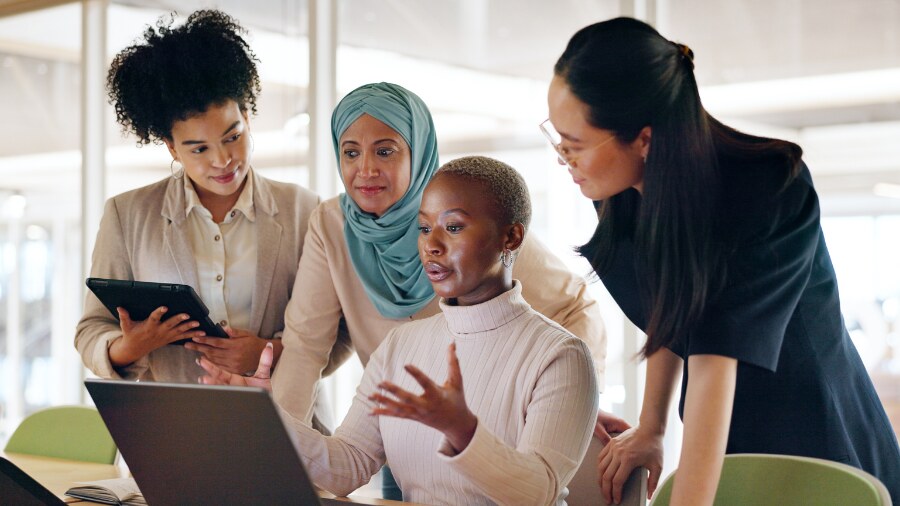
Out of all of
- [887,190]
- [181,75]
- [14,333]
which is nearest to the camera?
[181,75]

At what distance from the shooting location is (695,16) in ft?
11.2

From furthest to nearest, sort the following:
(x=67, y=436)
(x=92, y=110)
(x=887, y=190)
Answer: (x=92, y=110), (x=887, y=190), (x=67, y=436)

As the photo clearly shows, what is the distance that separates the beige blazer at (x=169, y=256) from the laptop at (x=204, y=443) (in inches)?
45.8

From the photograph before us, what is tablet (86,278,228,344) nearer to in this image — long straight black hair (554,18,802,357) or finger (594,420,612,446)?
finger (594,420,612,446)

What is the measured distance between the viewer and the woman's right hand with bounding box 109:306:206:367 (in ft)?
7.70

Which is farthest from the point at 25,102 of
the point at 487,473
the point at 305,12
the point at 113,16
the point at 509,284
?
the point at 487,473

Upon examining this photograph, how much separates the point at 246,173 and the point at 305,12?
181 centimetres

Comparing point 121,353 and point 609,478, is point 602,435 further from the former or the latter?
point 121,353

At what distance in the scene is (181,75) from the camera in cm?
252

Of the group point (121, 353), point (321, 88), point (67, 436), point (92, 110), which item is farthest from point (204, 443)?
point (92, 110)

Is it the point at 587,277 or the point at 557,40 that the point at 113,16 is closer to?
the point at 557,40

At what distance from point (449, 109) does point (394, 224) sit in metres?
1.72

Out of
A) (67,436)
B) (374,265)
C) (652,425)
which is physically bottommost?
(67,436)

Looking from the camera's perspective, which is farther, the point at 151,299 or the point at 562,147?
the point at 151,299
